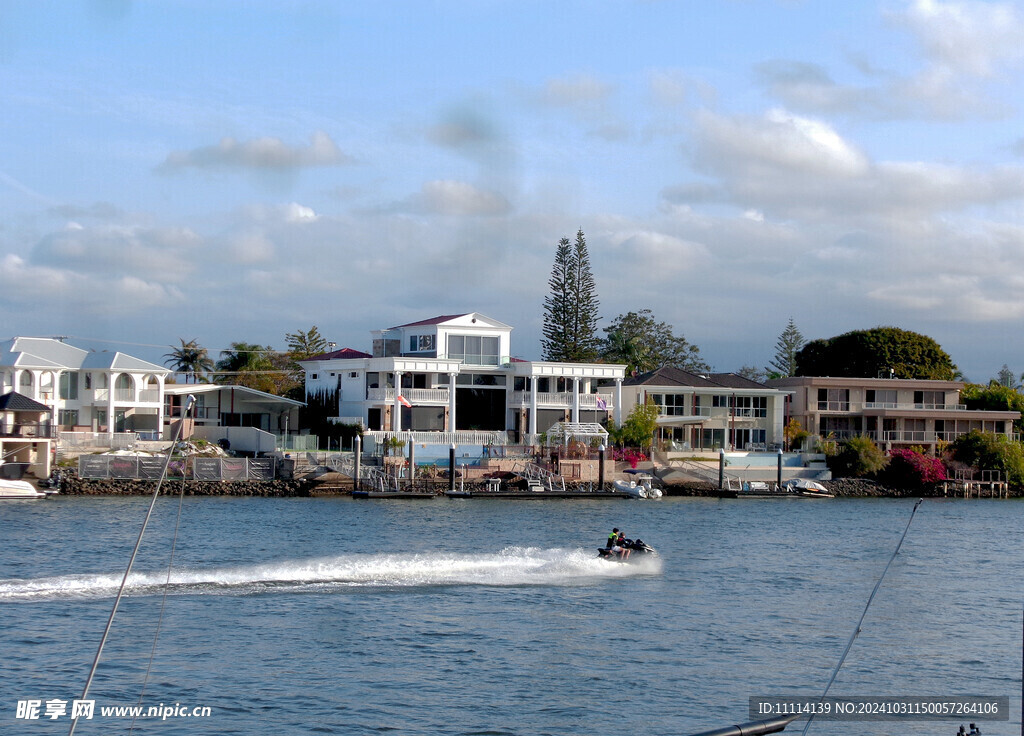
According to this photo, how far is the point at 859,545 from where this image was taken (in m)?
44.3

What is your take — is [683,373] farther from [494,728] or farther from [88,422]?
[494,728]

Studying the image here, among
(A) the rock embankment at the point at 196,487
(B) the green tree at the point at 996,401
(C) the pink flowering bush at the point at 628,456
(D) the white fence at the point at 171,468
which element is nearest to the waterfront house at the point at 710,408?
(C) the pink flowering bush at the point at 628,456

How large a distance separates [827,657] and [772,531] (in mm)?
26198

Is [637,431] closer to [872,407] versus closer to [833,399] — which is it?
[833,399]

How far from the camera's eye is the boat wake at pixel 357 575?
93.3 feet

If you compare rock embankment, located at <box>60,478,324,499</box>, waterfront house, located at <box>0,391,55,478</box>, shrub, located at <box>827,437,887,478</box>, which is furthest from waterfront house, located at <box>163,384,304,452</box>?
shrub, located at <box>827,437,887,478</box>

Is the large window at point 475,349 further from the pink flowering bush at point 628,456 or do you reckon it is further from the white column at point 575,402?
the pink flowering bush at point 628,456

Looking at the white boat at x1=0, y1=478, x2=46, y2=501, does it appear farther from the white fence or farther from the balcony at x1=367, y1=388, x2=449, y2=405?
the balcony at x1=367, y1=388, x2=449, y2=405

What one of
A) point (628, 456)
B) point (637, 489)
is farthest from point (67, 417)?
point (628, 456)

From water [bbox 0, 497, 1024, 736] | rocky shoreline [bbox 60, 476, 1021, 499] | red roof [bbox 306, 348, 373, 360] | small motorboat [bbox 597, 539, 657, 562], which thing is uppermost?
red roof [bbox 306, 348, 373, 360]

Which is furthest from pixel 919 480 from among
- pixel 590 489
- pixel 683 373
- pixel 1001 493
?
pixel 590 489

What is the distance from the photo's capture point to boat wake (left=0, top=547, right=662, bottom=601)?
28.4 m

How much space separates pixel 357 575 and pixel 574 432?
39.6 m

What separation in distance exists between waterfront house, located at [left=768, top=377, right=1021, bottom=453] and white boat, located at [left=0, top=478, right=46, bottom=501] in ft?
188
